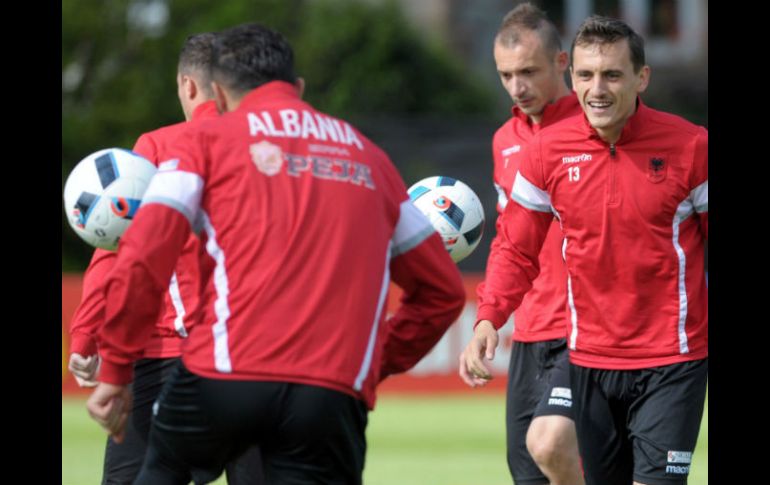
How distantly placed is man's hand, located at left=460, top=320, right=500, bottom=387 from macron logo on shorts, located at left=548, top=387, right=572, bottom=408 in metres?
0.81

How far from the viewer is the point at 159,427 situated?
193 inches

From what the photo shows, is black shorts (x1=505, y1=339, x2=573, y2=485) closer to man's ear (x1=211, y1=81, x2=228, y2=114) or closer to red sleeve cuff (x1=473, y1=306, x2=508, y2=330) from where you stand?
red sleeve cuff (x1=473, y1=306, x2=508, y2=330)

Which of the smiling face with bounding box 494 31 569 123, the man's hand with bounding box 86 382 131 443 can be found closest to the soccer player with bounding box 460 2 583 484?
the smiling face with bounding box 494 31 569 123

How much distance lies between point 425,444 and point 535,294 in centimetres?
558

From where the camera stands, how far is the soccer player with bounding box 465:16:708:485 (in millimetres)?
6117

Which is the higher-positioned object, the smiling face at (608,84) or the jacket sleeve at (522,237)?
the smiling face at (608,84)

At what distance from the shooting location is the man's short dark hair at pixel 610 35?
6203mm

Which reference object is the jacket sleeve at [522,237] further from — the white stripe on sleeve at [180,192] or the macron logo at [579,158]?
the white stripe on sleeve at [180,192]

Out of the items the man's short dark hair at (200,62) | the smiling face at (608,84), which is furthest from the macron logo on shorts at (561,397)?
the man's short dark hair at (200,62)

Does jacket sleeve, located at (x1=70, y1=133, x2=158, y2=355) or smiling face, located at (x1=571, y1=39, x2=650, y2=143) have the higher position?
smiling face, located at (x1=571, y1=39, x2=650, y2=143)

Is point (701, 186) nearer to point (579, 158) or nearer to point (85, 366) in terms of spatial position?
point (579, 158)
